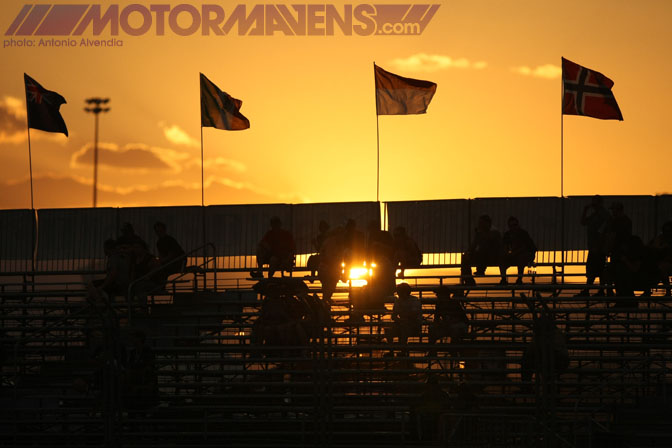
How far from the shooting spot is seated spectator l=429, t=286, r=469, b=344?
1970cm

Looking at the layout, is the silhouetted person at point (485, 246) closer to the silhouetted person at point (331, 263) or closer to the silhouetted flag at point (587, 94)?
the silhouetted person at point (331, 263)

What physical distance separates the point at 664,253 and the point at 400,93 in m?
7.62

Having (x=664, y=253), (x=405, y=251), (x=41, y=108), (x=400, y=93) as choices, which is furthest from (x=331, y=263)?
(x=41, y=108)

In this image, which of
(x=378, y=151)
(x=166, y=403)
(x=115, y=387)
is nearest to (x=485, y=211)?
(x=378, y=151)

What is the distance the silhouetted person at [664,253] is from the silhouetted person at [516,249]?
7.72ft

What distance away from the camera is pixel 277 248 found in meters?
23.8

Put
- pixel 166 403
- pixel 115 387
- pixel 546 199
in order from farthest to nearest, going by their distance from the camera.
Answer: pixel 546 199, pixel 166 403, pixel 115 387

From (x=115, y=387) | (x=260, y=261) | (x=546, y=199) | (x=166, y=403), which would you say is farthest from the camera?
(x=546, y=199)

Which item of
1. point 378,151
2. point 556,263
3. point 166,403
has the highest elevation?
point 378,151

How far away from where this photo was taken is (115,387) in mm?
17781

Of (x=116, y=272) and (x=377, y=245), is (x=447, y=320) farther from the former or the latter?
(x=116, y=272)

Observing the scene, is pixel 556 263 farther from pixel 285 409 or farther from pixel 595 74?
pixel 285 409

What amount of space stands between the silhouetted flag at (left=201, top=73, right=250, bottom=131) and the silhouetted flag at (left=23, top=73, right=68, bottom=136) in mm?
3225

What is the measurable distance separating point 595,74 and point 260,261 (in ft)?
27.6
